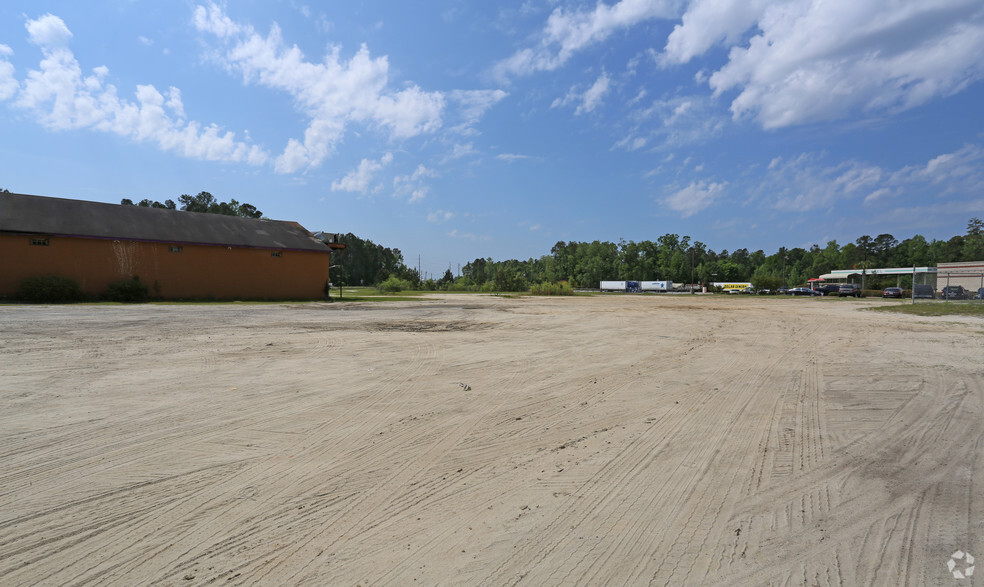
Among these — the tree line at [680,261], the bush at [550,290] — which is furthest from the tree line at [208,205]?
the bush at [550,290]

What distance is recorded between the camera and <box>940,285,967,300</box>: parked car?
29536 millimetres

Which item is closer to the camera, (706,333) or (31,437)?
(31,437)

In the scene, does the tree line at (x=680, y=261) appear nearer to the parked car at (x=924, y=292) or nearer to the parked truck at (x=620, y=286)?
the parked truck at (x=620, y=286)

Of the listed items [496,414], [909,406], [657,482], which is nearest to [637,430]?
[657,482]

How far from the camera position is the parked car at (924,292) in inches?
1352

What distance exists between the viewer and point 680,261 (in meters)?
115

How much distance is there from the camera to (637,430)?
16.0ft

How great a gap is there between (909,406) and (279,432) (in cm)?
757

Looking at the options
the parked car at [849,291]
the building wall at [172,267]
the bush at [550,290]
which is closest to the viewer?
the building wall at [172,267]

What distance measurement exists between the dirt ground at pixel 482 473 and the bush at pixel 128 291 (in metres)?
23.9

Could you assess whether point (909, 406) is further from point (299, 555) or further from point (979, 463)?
point (299, 555)

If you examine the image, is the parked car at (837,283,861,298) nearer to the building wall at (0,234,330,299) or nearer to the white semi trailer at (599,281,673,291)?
the white semi trailer at (599,281,673,291)

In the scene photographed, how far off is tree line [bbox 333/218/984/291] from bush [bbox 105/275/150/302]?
180ft

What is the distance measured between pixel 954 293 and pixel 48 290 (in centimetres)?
5507
